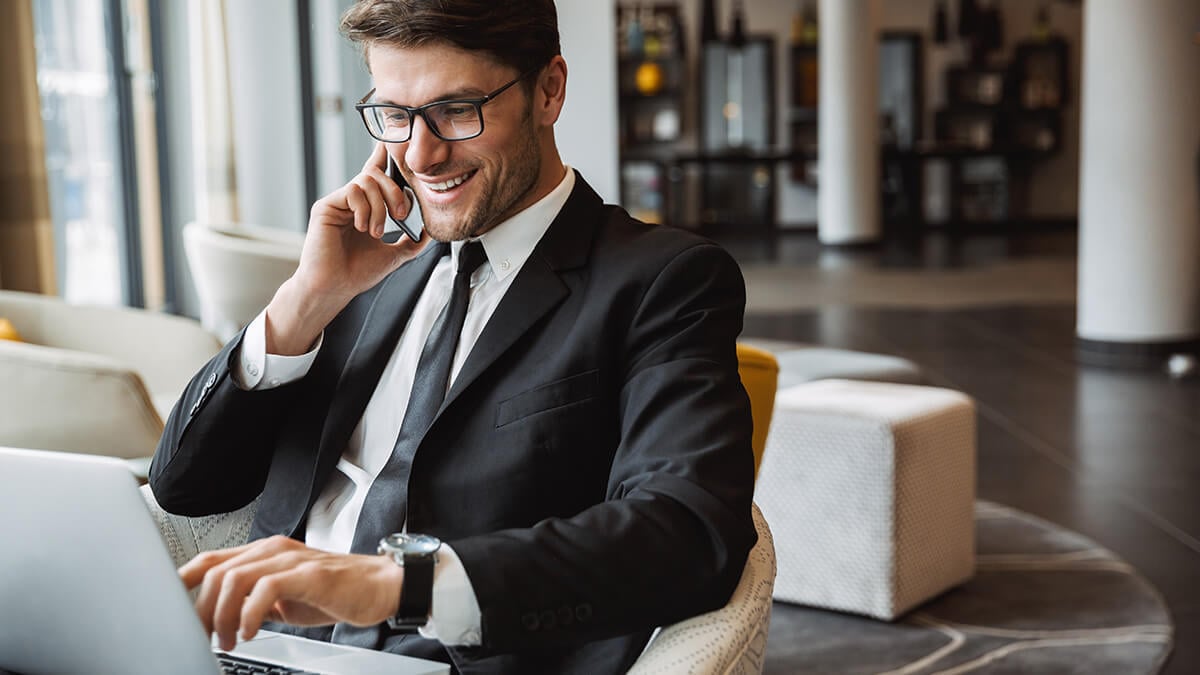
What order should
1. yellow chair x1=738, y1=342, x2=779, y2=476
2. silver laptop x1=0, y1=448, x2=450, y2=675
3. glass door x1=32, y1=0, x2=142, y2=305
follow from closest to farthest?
silver laptop x1=0, y1=448, x2=450, y2=675, yellow chair x1=738, y1=342, x2=779, y2=476, glass door x1=32, y1=0, x2=142, y2=305

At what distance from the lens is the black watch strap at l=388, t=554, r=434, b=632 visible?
3.94 feet

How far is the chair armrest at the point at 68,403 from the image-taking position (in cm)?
278

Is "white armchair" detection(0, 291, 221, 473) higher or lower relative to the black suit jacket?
lower

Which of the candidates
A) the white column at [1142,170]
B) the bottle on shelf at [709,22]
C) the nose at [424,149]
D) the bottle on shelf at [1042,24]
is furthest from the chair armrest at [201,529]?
the bottle on shelf at [1042,24]

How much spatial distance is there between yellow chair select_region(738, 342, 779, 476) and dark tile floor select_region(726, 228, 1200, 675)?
708 millimetres

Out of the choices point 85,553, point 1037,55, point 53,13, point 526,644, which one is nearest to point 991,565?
point 526,644

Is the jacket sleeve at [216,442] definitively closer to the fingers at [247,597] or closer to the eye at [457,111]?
the eye at [457,111]

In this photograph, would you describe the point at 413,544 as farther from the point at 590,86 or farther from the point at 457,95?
the point at 590,86

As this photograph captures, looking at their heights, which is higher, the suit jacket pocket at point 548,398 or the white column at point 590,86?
the white column at point 590,86

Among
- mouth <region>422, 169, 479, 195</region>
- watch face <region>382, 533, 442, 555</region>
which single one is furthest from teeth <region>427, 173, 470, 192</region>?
watch face <region>382, 533, 442, 555</region>

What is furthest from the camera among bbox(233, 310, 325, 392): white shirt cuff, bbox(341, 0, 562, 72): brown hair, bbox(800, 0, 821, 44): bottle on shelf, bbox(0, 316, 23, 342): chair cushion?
bbox(800, 0, 821, 44): bottle on shelf

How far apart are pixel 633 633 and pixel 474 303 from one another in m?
0.48

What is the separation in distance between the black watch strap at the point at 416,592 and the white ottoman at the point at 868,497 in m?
2.18

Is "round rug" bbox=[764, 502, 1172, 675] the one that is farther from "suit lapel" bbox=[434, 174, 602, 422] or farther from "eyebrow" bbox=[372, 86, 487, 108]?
"eyebrow" bbox=[372, 86, 487, 108]
